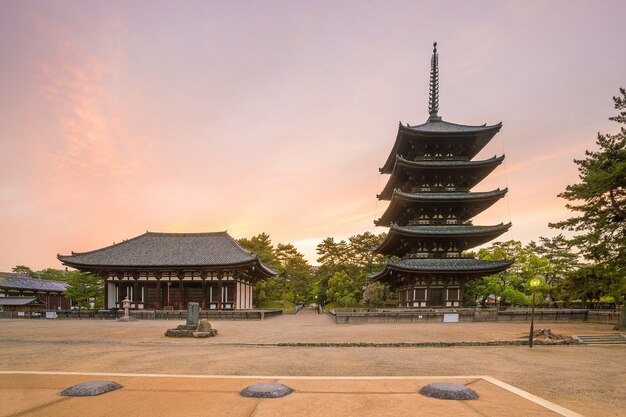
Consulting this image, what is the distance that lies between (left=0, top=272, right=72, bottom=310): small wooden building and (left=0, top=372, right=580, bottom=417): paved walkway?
169ft

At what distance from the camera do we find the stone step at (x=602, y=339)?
15.9 m

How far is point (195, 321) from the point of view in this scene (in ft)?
56.5

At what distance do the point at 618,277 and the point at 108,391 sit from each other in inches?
870

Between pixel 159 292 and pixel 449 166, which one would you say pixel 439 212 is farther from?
pixel 159 292

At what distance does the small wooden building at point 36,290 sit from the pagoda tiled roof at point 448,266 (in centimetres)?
4979

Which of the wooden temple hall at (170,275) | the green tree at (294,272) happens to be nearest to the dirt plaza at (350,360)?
the wooden temple hall at (170,275)

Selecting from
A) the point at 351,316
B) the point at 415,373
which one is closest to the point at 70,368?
the point at 415,373

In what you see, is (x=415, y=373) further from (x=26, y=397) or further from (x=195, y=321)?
(x=195, y=321)

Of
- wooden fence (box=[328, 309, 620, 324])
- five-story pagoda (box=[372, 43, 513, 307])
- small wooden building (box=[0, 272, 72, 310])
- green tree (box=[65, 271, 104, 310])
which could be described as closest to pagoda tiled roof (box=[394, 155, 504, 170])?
five-story pagoda (box=[372, 43, 513, 307])

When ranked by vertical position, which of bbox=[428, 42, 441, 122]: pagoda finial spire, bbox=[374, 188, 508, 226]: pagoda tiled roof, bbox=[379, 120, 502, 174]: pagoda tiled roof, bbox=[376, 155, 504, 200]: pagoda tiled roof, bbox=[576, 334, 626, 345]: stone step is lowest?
bbox=[576, 334, 626, 345]: stone step

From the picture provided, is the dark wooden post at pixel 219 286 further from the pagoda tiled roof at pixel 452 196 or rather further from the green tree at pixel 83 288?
the pagoda tiled roof at pixel 452 196

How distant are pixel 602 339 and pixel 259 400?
17.2m

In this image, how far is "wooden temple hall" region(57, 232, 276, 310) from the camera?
33.0 meters

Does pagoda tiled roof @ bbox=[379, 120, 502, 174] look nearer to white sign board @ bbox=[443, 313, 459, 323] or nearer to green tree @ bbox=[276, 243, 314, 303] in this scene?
white sign board @ bbox=[443, 313, 459, 323]
